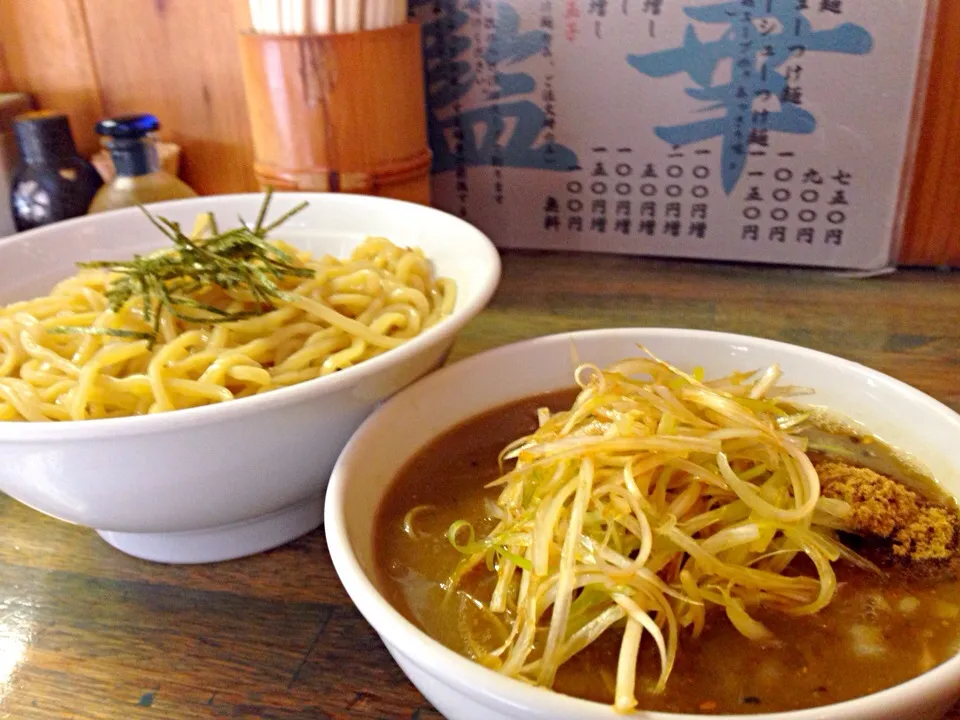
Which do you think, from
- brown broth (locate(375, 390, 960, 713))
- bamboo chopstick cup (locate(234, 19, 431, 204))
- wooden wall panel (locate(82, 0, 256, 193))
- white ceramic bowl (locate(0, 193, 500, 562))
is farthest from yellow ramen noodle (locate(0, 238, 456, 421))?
wooden wall panel (locate(82, 0, 256, 193))

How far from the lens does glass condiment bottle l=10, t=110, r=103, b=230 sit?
1.81 m

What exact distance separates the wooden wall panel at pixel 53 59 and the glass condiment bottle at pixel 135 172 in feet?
2.12

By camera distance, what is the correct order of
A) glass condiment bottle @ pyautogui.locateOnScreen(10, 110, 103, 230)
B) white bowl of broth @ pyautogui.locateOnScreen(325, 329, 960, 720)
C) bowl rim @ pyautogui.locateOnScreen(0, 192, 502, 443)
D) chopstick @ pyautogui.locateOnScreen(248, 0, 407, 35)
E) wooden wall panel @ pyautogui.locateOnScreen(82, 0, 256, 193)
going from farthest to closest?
wooden wall panel @ pyautogui.locateOnScreen(82, 0, 256, 193) → glass condiment bottle @ pyautogui.locateOnScreen(10, 110, 103, 230) → chopstick @ pyautogui.locateOnScreen(248, 0, 407, 35) → bowl rim @ pyautogui.locateOnScreen(0, 192, 502, 443) → white bowl of broth @ pyautogui.locateOnScreen(325, 329, 960, 720)

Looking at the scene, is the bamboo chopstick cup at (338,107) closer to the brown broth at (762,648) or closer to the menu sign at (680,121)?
the menu sign at (680,121)

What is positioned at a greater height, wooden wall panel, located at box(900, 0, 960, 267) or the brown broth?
wooden wall panel, located at box(900, 0, 960, 267)

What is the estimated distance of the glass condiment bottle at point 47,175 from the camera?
1.81m

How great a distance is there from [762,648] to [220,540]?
62 centimetres

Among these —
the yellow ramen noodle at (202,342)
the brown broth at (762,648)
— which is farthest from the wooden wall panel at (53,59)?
the brown broth at (762,648)

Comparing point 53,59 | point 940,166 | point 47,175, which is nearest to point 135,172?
point 47,175

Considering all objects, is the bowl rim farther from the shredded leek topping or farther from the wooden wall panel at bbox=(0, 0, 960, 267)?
the wooden wall panel at bbox=(0, 0, 960, 267)

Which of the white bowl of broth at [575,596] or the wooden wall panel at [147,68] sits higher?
the wooden wall panel at [147,68]

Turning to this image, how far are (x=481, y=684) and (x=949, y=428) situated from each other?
58 cm

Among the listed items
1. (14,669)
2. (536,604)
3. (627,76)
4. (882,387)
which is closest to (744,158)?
(627,76)

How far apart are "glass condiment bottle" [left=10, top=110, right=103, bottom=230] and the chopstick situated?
0.61m
